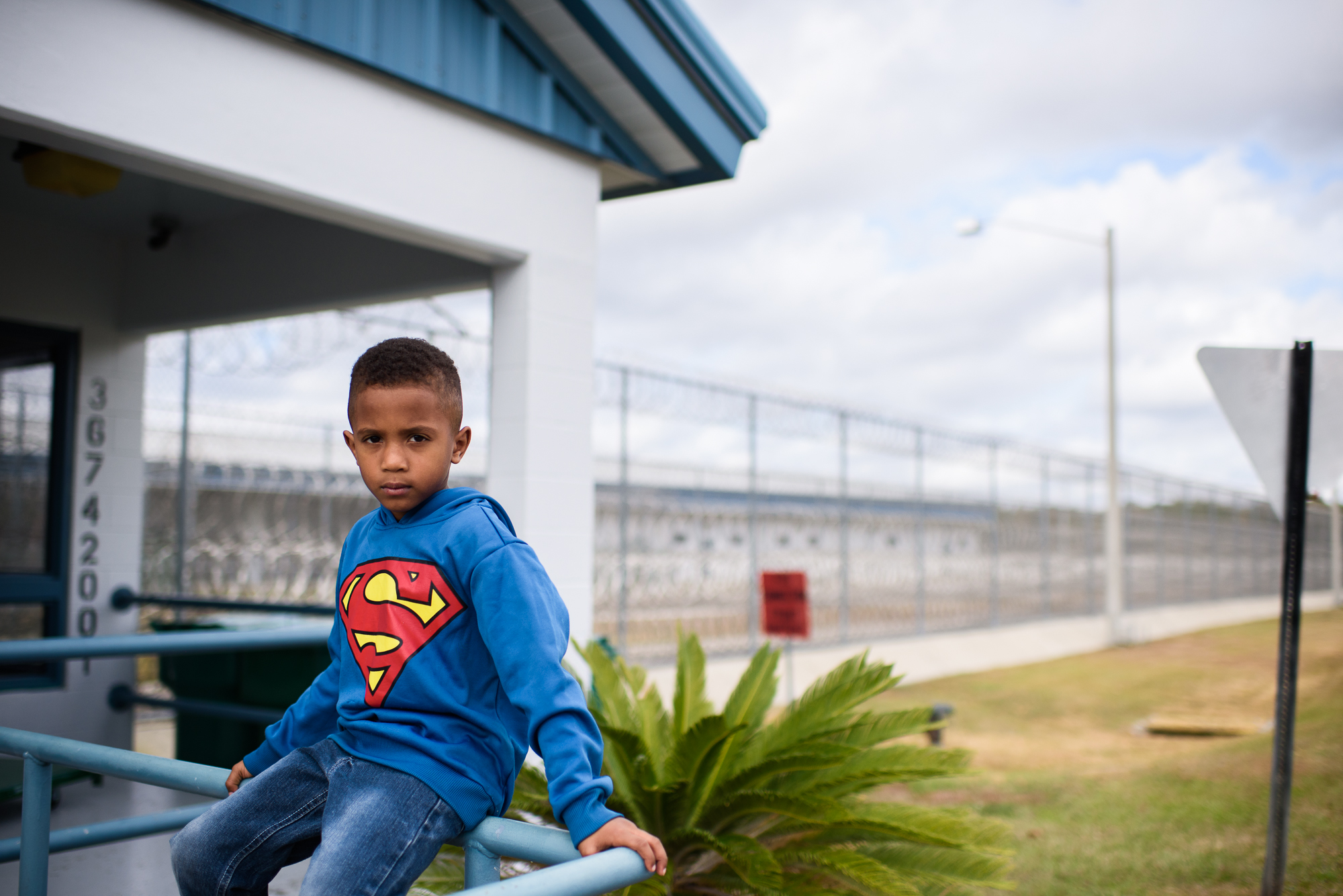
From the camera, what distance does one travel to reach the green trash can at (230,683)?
5754mm

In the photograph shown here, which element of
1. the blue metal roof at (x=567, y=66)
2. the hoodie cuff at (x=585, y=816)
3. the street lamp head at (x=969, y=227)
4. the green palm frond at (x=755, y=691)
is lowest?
the green palm frond at (x=755, y=691)

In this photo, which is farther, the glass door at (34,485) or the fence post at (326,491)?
the fence post at (326,491)

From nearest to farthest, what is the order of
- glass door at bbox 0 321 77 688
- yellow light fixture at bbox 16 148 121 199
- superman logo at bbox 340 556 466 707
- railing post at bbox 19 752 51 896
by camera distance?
superman logo at bbox 340 556 466 707, railing post at bbox 19 752 51 896, yellow light fixture at bbox 16 148 121 199, glass door at bbox 0 321 77 688

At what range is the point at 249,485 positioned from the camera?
10.0 metres

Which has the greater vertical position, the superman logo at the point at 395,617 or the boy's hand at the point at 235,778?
the superman logo at the point at 395,617

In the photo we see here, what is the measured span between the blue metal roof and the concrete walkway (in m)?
5.31

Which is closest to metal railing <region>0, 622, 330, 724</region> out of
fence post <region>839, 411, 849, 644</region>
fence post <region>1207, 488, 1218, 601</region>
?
fence post <region>839, 411, 849, 644</region>

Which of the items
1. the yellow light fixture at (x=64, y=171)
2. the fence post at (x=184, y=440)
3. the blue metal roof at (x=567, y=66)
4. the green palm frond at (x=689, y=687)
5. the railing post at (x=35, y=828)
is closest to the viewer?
the railing post at (x=35, y=828)

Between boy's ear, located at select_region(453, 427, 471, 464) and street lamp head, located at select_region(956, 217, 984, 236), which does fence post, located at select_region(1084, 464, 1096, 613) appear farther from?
boy's ear, located at select_region(453, 427, 471, 464)

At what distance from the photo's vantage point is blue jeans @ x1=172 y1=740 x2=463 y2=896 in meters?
1.57

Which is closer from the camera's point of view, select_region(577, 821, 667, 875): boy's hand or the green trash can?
select_region(577, 821, 667, 875): boy's hand

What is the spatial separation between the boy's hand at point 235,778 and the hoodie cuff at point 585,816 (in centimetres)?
76

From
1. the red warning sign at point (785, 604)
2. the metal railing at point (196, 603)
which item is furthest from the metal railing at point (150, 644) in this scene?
the red warning sign at point (785, 604)

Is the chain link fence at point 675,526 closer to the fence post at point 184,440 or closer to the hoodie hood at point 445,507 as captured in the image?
the fence post at point 184,440
